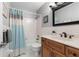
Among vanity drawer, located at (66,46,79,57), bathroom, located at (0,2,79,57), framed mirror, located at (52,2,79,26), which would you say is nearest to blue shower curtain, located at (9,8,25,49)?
bathroom, located at (0,2,79,57)

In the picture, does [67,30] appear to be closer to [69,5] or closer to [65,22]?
[65,22]

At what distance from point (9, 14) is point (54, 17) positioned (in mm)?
1235

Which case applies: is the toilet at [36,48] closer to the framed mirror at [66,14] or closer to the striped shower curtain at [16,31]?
the striped shower curtain at [16,31]

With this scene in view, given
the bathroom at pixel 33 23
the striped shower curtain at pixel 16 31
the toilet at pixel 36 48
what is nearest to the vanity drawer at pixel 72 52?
the bathroom at pixel 33 23

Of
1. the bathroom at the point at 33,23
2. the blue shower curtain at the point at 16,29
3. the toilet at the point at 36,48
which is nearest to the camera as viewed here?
the bathroom at the point at 33,23

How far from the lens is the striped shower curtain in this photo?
291cm

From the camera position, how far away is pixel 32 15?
282 centimetres

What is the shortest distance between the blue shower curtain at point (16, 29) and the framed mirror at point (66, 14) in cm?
100

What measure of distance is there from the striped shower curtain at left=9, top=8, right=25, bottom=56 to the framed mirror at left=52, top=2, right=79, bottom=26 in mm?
1000

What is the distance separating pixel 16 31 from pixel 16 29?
0.06 metres

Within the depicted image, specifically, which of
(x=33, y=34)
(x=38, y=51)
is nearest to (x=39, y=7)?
(x=33, y=34)

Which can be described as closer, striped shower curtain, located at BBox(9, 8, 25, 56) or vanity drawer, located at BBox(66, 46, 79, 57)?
vanity drawer, located at BBox(66, 46, 79, 57)

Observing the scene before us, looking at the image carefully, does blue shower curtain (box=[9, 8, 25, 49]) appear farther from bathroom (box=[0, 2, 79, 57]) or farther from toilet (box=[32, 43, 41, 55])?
toilet (box=[32, 43, 41, 55])

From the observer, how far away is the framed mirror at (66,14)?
6.26 ft
